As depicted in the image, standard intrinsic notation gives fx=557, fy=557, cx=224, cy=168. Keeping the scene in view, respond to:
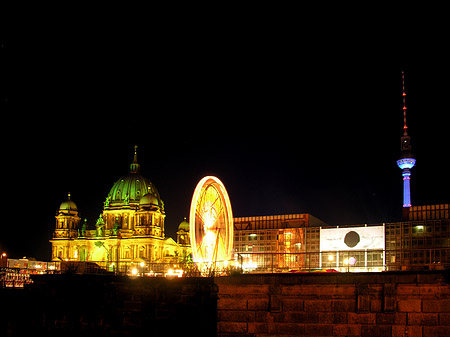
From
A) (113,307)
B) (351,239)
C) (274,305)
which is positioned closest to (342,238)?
(351,239)

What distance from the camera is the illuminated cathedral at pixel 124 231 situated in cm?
13350

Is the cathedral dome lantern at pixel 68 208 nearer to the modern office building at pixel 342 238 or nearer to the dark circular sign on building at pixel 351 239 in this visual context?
the modern office building at pixel 342 238

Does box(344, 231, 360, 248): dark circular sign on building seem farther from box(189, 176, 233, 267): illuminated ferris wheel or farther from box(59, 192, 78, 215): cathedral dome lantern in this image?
box(59, 192, 78, 215): cathedral dome lantern

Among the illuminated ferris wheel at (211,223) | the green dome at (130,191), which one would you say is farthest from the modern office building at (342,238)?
the illuminated ferris wheel at (211,223)

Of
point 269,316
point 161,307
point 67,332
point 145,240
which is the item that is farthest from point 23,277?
point 145,240

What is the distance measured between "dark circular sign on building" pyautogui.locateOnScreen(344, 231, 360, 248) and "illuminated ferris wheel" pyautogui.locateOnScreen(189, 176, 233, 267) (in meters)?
62.8

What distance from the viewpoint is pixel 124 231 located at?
138375 millimetres

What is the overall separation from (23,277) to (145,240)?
262ft

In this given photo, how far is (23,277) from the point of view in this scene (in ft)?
171

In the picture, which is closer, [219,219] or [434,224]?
[219,219]

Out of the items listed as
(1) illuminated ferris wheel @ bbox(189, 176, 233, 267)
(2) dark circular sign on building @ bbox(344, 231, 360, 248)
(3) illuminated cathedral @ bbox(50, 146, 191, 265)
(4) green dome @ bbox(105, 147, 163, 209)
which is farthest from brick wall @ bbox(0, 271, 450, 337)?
(4) green dome @ bbox(105, 147, 163, 209)

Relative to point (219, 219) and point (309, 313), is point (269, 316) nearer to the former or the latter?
point (309, 313)

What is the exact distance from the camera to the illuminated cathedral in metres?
134

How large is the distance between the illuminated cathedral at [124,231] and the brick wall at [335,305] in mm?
106136
